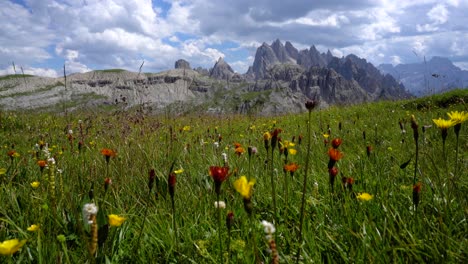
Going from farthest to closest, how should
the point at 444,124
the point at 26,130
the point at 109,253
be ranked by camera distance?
the point at 26,130 < the point at 444,124 < the point at 109,253

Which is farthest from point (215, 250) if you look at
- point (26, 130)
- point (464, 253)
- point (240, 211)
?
point (26, 130)

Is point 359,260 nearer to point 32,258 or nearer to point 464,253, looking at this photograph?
point 464,253

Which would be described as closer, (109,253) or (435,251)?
(435,251)

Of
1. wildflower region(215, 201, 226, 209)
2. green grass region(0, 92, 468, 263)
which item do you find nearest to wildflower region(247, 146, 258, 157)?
green grass region(0, 92, 468, 263)

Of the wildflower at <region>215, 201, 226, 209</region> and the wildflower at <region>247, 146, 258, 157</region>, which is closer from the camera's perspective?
the wildflower at <region>215, 201, 226, 209</region>

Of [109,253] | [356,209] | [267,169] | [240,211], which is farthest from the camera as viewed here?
[267,169]

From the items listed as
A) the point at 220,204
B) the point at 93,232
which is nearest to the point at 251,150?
the point at 220,204

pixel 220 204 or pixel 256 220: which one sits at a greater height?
pixel 220 204

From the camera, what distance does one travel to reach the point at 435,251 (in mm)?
1427

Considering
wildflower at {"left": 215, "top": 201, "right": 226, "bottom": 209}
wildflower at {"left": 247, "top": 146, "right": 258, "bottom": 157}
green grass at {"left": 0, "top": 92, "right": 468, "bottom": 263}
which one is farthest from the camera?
wildflower at {"left": 247, "top": 146, "right": 258, "bottom": 157}

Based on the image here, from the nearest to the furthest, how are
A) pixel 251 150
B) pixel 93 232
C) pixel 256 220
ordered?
pixel 93 232 → pixel 256 220 → pixel 251 150

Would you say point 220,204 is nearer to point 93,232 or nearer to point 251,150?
point 93,232

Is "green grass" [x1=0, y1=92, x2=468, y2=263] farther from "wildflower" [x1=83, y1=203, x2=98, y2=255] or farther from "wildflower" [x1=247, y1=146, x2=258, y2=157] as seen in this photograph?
"wildflower" [x1=247, y1=146, x2=258, y2=157]

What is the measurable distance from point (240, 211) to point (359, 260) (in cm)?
99
